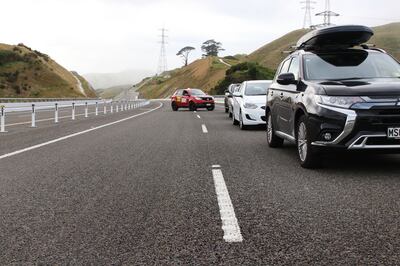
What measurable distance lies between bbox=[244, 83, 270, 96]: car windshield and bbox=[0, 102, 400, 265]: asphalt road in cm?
677

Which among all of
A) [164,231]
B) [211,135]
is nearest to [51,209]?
[164,231]

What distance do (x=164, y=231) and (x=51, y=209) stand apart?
1.41 metres

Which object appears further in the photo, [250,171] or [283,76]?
[283,76]

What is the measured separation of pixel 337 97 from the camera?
606cm

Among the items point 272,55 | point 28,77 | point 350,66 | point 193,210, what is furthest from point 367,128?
point 272,55

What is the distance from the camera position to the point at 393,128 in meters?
5.86

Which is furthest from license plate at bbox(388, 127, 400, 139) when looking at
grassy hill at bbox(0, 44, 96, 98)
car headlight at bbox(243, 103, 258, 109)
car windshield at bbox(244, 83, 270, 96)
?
grassy hill at bbox(0, 44, 96, 98)

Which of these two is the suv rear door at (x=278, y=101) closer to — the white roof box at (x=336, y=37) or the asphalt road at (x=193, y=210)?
the white roof box at (x=336, y=37)

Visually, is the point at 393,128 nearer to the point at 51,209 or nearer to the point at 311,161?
the point at 311,161

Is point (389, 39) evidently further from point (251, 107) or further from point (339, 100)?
point (339, 100)

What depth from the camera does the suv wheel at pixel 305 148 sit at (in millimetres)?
6464

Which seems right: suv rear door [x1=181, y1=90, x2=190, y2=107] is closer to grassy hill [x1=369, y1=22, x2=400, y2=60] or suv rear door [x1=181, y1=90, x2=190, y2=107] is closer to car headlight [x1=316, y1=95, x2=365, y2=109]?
car headlight [x1=316, y1=95, x2=365, y2=109]

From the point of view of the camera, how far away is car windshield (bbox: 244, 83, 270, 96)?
Answer: 14750 millimetres

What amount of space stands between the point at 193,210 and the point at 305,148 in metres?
2.84
